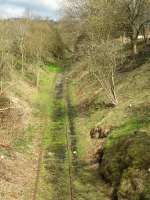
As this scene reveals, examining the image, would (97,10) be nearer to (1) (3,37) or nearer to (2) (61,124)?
(1) (3,37)

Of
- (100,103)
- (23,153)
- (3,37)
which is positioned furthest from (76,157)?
(3,37)

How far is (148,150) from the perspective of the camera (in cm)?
2322

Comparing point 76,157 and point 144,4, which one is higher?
point 144,4

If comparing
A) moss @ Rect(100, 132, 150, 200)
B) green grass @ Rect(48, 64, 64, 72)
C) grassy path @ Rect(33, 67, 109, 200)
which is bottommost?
green grass @ Rect(48, 64, 64, 72)

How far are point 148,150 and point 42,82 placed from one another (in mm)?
37042

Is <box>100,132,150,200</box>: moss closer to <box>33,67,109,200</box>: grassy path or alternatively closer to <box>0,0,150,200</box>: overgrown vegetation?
<box>0,0,150,200</box>: overgrown vegetation

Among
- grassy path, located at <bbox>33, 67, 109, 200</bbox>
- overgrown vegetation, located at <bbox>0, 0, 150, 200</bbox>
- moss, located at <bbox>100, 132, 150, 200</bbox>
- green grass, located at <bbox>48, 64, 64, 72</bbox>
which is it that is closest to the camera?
moss, located at <bbox>100, 132, 150, 200</bbox>

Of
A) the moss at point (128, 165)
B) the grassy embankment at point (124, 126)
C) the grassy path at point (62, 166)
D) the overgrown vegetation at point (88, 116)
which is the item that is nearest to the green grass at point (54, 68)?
the overgrown vegetation at point (88, 116)

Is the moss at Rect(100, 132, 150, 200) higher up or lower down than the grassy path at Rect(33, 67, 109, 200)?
higher up

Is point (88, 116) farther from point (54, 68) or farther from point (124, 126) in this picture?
point (54, 68)

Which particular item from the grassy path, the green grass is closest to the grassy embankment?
the grassy path

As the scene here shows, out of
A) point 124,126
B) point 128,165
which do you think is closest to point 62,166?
point 128,165

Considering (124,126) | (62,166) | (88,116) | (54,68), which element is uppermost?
(124,126)

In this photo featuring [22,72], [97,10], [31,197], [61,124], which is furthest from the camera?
[97,10]
